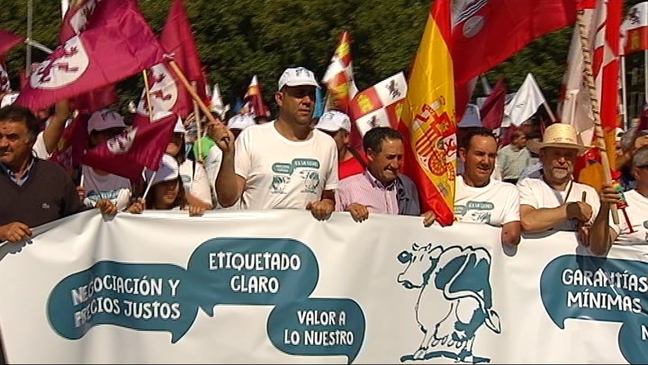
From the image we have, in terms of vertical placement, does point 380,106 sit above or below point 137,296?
above

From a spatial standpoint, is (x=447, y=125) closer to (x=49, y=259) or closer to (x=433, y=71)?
(x=433, y=71)

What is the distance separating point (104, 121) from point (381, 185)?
80.9 inches

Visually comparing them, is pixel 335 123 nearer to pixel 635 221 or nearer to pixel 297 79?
pixel 297 79

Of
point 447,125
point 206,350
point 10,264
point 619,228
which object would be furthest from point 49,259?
point 619,228

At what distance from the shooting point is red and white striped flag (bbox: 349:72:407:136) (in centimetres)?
946

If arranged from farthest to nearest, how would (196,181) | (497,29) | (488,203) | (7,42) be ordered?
(7,42) → (196,181) → (497,29) → (488,203)

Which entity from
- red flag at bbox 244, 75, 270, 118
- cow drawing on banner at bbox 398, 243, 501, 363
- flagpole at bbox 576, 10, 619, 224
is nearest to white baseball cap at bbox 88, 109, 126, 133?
cow drawing on banner at bbox 398, 243, 501, 363

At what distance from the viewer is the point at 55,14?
24062 millimetres

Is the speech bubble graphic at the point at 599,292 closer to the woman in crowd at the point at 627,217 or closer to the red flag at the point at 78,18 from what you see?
the woman in crowd at the point at 627,217

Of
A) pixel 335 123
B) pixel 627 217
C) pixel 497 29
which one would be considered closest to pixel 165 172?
pixel 335 123

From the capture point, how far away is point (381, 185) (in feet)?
23.6

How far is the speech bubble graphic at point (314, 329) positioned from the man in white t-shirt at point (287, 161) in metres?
0.55

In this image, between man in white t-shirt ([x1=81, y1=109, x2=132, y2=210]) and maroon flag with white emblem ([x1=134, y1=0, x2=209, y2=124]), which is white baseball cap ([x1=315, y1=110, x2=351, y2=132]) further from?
man in white t-shirt ([x1=81, y1=109, x2=132, y2=210])

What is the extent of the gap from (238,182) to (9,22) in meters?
18.4
